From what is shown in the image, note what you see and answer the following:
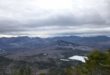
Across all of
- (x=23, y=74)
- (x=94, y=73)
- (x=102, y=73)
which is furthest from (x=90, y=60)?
(x=23, y=74)

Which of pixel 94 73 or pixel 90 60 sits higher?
pixel 90 60

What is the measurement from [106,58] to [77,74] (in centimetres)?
5131

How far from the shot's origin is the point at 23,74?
198m

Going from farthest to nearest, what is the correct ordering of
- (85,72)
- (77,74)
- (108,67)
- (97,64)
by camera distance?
(77,74), (85,72), (97,64), (108,67)

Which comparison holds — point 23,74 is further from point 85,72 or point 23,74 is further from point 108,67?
point 108,67

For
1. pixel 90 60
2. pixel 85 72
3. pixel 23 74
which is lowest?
pixel 23 74

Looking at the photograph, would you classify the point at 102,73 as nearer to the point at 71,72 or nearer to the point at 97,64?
the point at 97,64

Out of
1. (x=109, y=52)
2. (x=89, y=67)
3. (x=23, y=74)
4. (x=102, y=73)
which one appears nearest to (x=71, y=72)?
(x=102, y=73)

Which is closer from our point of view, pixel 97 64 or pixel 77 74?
pixel 97 64

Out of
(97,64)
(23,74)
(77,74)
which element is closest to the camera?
(97,64)

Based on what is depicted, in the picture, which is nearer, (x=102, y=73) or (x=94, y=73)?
(x=94, y=73)

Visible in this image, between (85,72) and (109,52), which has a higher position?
(109,52)

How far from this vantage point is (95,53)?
6231 centimetres

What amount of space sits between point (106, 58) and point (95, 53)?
292 cm
